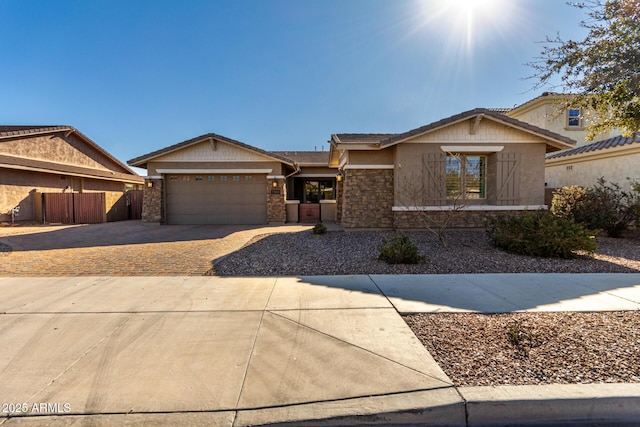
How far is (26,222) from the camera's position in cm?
1703

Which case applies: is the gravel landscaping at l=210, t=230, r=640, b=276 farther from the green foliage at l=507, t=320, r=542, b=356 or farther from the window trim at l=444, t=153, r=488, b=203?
the green foliage at l=507, t=320, r=542, b=356

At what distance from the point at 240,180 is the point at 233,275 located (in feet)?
33.8

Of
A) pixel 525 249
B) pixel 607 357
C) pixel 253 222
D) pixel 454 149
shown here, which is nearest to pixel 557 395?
pixel 607 357

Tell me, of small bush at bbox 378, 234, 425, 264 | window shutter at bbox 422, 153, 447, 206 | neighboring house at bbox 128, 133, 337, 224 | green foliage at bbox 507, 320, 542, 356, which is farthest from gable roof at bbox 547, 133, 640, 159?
neighboring house at bbox 128, 133, 337, 224

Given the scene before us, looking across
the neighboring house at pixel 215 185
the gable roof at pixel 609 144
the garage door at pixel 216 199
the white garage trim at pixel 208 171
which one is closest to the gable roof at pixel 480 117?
the gable roof at pixel 609 144

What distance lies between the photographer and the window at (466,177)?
38.0 ft

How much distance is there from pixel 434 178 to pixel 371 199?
2406 millimetres

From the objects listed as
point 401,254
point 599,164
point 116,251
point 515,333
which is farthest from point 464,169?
point 116,251

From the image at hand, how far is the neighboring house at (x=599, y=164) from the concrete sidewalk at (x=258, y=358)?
10248mm

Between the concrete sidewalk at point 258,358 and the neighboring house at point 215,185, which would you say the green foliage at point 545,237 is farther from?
the neighboring house at point 215,185

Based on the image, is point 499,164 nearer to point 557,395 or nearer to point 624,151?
point 624,151

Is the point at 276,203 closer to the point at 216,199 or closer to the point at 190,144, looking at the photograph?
the point at 216,199

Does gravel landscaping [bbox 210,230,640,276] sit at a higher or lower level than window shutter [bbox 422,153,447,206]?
lower

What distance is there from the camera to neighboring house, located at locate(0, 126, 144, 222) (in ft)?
53.5
